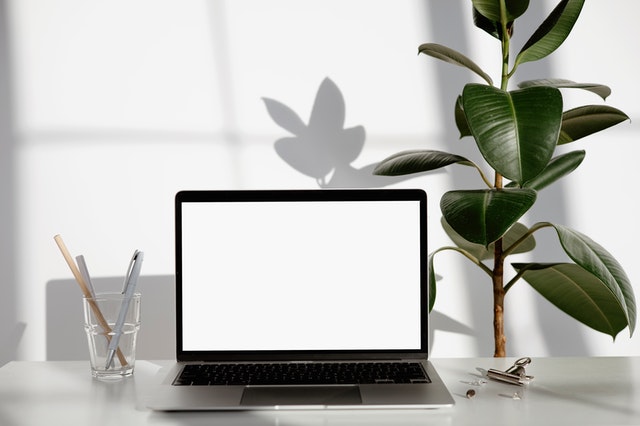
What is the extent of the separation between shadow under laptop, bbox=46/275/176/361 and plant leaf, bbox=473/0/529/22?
0.97 metres

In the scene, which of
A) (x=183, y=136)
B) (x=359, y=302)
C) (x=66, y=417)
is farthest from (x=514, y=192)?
(x=183, y=136)

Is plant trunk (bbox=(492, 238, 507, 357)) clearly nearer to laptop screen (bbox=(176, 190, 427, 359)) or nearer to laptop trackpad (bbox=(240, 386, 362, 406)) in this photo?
laptop screen (bbox=(176, 190, 427, 359))

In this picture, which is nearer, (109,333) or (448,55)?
(109,333)

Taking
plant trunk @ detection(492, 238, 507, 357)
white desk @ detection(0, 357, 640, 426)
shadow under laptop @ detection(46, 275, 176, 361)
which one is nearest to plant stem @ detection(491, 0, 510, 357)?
plant trunk @ detection(492, 238, 507, 357)

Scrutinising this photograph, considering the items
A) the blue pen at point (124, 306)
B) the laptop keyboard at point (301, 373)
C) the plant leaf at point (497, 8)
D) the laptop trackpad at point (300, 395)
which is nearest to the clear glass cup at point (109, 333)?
the blue pen at point (124, 306)

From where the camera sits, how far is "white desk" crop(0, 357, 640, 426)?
0.93 metres

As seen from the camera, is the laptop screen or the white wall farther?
the white wall

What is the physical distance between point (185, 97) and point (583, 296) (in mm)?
1022

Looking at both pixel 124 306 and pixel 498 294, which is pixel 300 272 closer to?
pixel 124 306

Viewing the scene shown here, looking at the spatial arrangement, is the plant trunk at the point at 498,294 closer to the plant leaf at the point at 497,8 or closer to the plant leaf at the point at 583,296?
the plant leaf at the point at 583,296

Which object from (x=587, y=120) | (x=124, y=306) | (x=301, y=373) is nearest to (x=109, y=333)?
(x=124, y=306)

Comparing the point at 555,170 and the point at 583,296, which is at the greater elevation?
the point at 555,170

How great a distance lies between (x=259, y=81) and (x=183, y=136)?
0.76ft

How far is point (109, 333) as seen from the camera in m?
1.15
